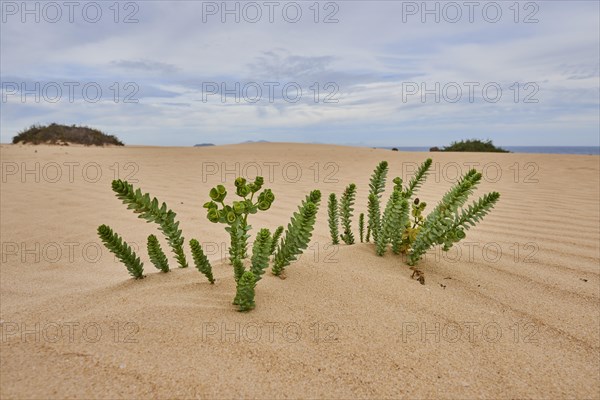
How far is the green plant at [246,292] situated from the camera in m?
1.61

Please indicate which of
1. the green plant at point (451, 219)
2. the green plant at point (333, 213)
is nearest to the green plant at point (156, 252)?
the green plant at point (333, 213)

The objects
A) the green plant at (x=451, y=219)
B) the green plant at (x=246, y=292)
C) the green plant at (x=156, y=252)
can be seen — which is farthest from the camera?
the green plant at (x=451, y=219)

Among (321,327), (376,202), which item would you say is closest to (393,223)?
(376,202)

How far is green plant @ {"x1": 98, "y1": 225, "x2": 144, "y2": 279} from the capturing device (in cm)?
199

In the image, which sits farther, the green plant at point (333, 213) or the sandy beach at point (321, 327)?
the green plant at point (333, 213)

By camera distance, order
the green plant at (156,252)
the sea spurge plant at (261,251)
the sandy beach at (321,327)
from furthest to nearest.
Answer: the green plant at (156,252) → the sea spurge plant at (261,251) → the sandy beach at (321,327)

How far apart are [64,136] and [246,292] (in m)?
18.2

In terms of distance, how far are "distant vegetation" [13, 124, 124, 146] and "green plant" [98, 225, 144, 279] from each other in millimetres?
16099

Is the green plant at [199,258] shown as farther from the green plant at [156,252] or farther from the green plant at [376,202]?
the green plant at [376,202]

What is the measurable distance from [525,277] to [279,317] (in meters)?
1.78

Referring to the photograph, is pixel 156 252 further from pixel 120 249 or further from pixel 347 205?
pixel 347 205

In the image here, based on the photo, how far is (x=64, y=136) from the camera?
55.2ft

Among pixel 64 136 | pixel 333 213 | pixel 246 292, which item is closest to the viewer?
pixel 246 292

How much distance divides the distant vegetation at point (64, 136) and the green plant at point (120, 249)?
16099 mm
